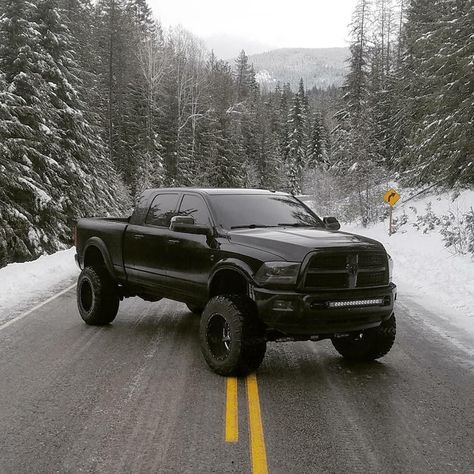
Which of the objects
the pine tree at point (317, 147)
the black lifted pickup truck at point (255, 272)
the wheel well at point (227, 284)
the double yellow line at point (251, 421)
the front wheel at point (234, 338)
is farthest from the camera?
the pine tree at point (317, 147)

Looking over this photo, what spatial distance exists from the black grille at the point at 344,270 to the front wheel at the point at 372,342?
2.13ft

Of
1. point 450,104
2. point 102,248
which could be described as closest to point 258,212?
point 102,248

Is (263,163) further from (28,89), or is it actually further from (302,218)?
(302,218)

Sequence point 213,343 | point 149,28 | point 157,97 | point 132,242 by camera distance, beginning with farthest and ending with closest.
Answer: point 149,28 → point 157,97 → point 132,242 → point 213,343

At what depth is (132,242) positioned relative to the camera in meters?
7.88

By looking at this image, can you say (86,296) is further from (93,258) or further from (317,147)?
(317,147)

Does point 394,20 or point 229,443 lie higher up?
point 394,20

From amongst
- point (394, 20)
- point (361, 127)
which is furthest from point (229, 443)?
point (394, 20)

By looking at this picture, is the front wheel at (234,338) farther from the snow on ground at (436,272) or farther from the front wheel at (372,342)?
the snow on ground at (436,272)

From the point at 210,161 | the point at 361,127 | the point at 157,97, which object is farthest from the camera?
the point at 210,161

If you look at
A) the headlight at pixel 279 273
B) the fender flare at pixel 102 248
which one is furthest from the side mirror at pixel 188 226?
the fender flare at pixel 102 248

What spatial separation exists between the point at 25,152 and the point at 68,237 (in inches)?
162

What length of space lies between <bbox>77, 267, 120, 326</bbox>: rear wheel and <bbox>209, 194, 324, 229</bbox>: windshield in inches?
102

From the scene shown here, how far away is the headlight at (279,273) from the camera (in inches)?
216
